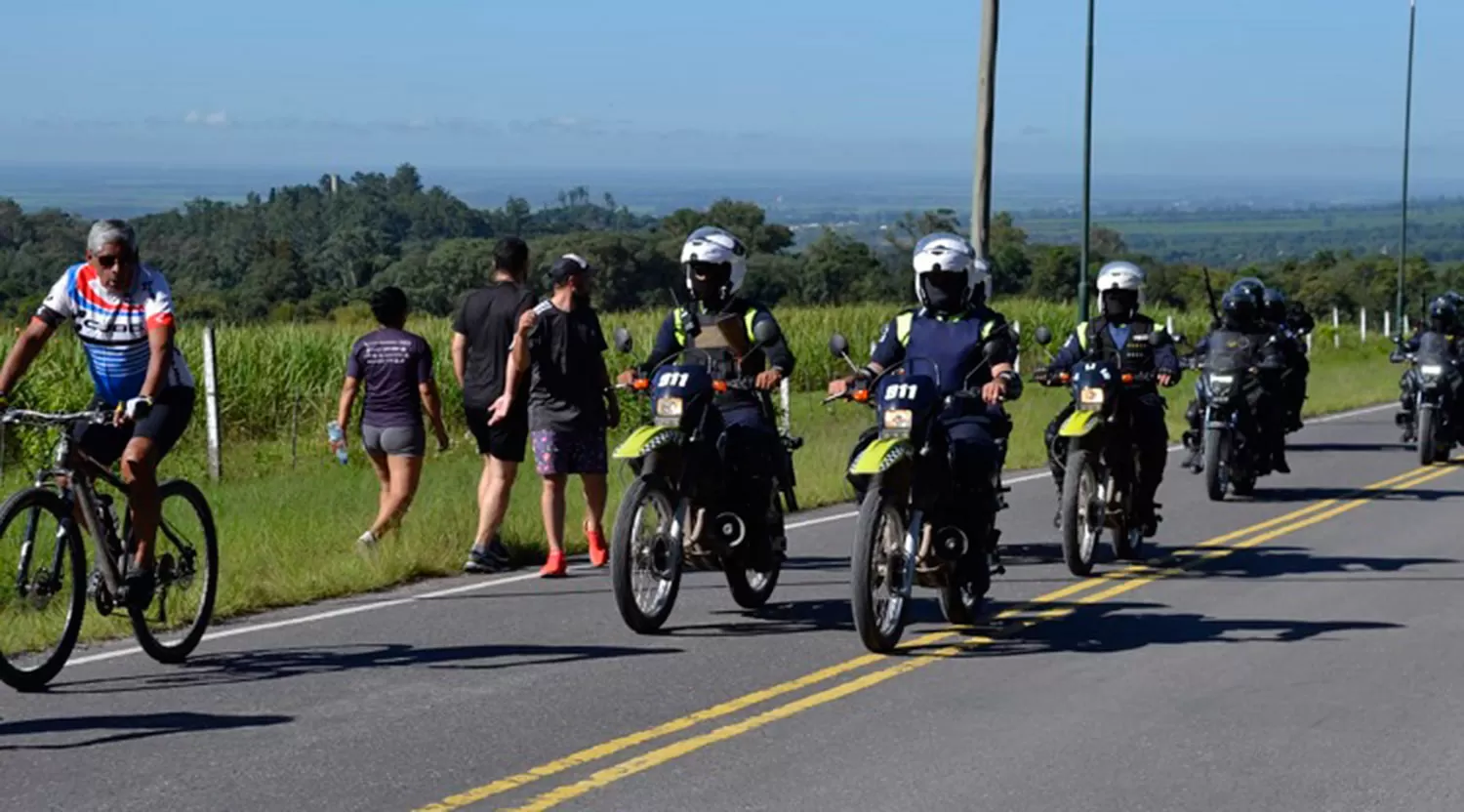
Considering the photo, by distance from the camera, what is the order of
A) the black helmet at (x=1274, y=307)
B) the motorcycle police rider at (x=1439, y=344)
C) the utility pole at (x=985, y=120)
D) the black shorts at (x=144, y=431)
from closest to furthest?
the black shorts at (x=144, y=431)
the black helmet at (x=1274, y=307)
the motorcycle police rider at (x=1439, y=344)
the utility pole at (x=985, y=120)

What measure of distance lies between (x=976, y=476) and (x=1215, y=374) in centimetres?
842

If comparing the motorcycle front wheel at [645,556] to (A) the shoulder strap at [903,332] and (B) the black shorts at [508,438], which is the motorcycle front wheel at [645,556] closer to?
(A) the shoulder strap at [903,332]

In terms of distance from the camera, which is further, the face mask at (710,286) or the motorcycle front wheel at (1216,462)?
the motorcycle front wheel at (1216,462)

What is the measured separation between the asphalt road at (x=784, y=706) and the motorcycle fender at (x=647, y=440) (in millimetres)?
884

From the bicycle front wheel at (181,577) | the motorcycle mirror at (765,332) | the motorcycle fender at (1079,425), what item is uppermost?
the motorcycle mirror at (765,332)

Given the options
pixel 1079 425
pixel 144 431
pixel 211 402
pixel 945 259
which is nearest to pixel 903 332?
pixel 945 259

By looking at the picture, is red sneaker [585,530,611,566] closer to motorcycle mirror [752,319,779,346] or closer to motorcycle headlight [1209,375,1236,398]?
motorcycle mirror [752,319,779,346]

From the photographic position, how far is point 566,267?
13031mm

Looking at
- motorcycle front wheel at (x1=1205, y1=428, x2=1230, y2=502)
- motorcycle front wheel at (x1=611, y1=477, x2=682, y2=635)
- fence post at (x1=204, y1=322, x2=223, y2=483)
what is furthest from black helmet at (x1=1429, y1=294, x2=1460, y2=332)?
motorcycle front wheel at (x1=611, y1=477, x2=682, y2=635)

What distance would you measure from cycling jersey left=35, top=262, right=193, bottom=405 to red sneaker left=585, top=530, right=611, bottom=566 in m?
4.19

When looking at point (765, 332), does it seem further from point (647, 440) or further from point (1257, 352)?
point (1257, 352)

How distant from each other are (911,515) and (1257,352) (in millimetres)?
9526

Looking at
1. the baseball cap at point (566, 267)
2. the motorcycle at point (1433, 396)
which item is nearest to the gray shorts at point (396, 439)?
the baseball cap at point (566, 267)

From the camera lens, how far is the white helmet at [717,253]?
39.1ft
